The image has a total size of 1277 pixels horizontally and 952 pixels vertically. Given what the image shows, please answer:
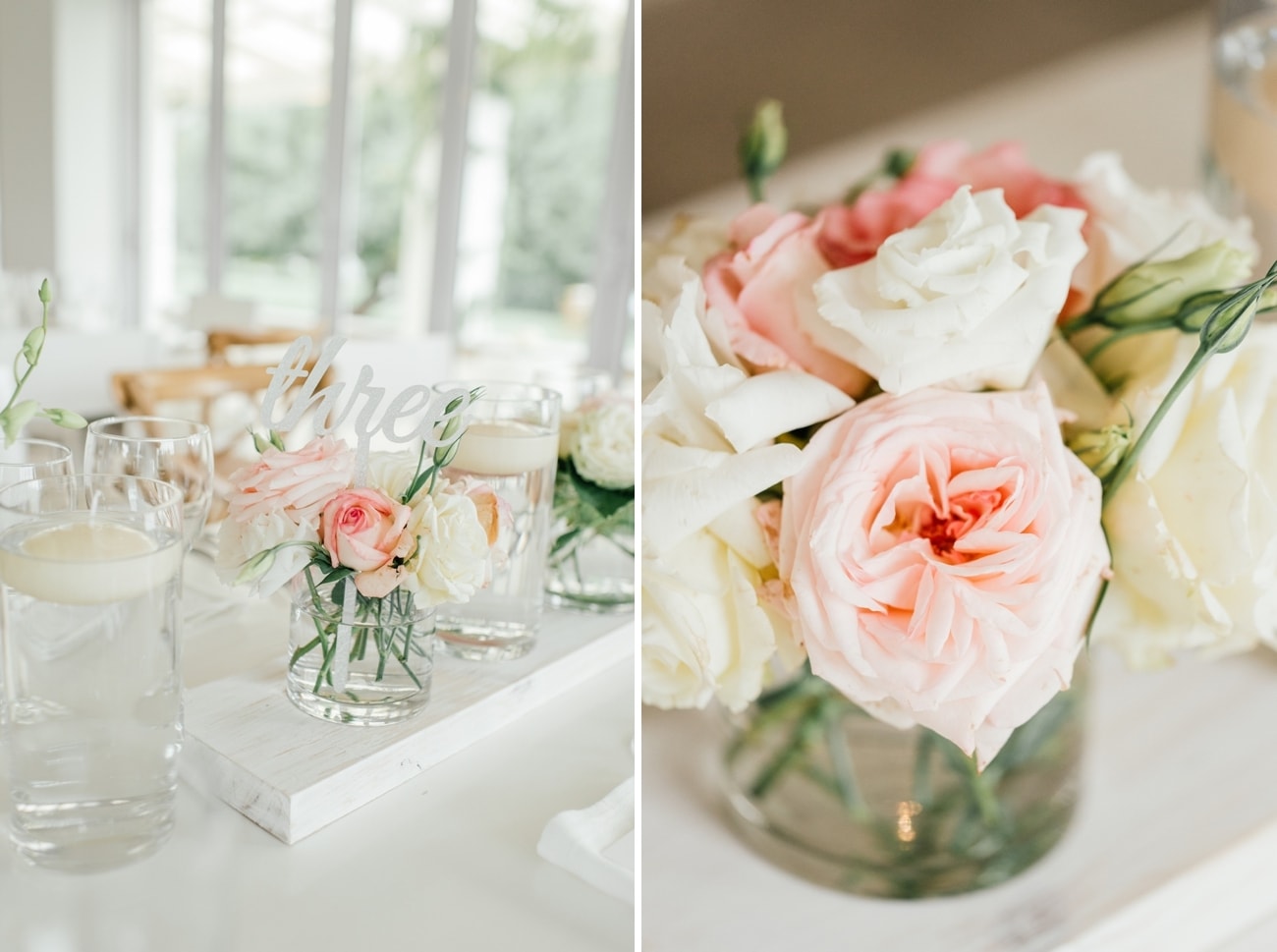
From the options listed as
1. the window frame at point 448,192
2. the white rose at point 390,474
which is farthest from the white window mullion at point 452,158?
the white rose at point 390,474

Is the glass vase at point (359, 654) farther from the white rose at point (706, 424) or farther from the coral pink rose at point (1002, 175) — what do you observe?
the coral pink rose at point (1002, 175)

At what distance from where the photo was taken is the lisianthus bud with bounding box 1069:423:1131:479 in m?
0.39

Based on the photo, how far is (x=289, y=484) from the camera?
50 cm

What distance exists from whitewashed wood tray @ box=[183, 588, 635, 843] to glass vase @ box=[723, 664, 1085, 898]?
175 mm

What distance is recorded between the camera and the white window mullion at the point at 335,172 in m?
3.56

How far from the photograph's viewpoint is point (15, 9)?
4168 millimetres

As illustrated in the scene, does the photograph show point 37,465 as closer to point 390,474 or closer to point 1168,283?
point 390,474

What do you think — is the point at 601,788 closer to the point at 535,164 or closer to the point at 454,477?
the point at 454,477

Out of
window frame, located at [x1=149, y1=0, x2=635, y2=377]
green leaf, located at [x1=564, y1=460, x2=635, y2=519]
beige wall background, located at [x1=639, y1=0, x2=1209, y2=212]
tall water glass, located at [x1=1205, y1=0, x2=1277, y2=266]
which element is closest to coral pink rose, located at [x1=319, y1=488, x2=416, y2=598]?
green leaf, located at [x1=564, y1=460, x2=635, y2=519]

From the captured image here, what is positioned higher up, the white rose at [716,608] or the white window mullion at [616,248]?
the white window mullion at [616,248]

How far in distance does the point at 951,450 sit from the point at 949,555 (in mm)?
37

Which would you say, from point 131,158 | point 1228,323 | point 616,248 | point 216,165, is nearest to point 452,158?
point 616,248

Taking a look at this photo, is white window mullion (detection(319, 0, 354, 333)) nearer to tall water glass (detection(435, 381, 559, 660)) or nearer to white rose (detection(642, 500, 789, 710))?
tall water glass (detection(435, 381, 559, 660))

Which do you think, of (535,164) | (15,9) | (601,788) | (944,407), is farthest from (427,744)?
(15,9)
